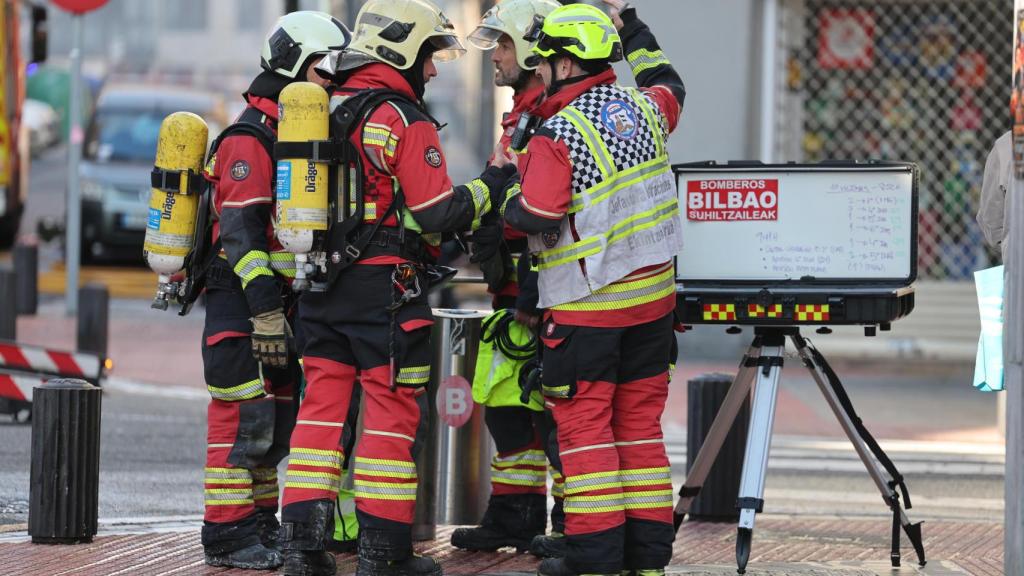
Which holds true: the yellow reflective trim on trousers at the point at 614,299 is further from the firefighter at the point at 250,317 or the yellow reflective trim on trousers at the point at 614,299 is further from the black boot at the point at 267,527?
the black boot at the point at 267,527

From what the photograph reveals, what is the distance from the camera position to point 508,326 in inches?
274

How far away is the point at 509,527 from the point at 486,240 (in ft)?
4.05

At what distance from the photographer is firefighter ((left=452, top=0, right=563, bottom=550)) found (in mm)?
6930

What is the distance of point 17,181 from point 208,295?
16382 millimetres

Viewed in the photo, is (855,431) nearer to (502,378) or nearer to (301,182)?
(502,378)

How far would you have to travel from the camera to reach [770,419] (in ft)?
21.7

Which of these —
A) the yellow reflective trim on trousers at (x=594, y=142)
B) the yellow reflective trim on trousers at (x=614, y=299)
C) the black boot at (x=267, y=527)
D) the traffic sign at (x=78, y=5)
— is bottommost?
the black boot at (x=267, y=527)

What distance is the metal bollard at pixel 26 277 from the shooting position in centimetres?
1588

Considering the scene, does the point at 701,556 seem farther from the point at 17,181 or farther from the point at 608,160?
the point at 17,181

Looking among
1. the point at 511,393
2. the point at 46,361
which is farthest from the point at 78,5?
the point at 511,393

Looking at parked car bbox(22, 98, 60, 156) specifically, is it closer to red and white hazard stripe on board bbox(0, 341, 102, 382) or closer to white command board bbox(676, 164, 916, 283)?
red and white hazard stripe on board bbox(0, 341, 102, 382)

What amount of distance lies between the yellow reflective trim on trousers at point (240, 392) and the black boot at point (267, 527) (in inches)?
19.4

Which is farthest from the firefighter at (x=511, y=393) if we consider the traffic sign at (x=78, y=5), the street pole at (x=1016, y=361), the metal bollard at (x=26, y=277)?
the metal bollard at (x=26, y=277)

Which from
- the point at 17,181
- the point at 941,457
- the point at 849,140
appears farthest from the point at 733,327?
the point at 17,181
